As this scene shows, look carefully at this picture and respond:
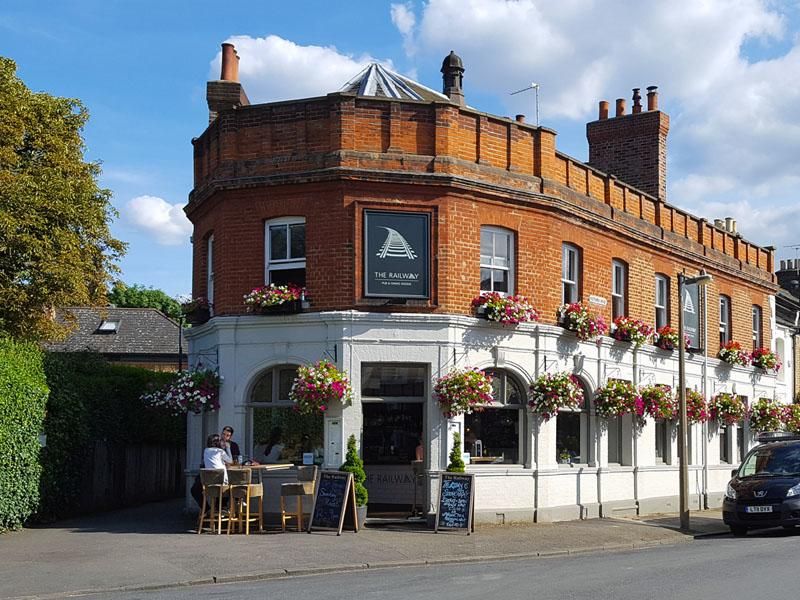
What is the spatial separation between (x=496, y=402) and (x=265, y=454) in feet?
15.2

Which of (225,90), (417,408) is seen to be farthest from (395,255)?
(225,90)

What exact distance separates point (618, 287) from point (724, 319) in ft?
22.6

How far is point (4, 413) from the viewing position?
16.7m

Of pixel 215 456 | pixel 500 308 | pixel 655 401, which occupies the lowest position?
pixel 215 456

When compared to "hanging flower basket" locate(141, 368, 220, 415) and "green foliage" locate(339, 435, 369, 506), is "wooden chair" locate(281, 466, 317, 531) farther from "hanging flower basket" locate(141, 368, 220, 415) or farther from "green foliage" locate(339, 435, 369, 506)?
"hanging flower basket" locate(141, 368, 220, 415)

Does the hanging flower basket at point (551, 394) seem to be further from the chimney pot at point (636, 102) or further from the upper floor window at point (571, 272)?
the chimney pot at point (636, 102)

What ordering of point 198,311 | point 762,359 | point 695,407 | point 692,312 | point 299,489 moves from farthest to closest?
point 762,359 → point 692,312 → point 695,407 → point 198,311 → point 299,489

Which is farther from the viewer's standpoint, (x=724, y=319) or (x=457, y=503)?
(x=724, y=319)

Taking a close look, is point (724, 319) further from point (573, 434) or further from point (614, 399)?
point (573, 434)

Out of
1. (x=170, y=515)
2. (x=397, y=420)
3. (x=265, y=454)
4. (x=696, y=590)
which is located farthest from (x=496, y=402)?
(x=696, y=590)

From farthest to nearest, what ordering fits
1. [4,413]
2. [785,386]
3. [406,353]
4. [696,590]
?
[785,386] < [406,353] < [4,413] < [696,590]

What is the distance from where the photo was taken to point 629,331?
23.4 m

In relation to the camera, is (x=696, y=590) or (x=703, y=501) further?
(x=703, y=501)

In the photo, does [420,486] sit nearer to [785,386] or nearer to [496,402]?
[496,402]
